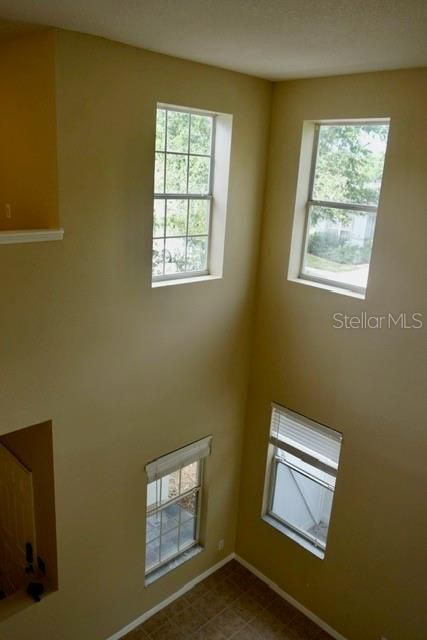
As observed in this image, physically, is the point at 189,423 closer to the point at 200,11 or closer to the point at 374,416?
the point at 374,416

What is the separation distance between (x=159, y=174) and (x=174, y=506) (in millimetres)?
3552

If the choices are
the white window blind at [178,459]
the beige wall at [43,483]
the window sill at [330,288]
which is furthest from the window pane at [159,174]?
the white window blind at [178,459]

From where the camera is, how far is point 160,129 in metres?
4.38

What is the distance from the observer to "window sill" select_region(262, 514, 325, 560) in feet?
17.6

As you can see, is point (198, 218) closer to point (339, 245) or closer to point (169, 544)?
point (339, 245)

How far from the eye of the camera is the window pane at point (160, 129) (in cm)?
434

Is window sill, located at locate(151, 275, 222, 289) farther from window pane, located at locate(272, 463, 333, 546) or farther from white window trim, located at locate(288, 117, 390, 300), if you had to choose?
window pane, located at locate(272, 463, 333, 546)

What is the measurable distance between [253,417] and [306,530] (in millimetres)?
1365

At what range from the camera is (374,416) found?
4.65 meters

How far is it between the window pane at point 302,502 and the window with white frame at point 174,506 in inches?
37.4

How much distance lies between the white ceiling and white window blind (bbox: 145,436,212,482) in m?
3.70

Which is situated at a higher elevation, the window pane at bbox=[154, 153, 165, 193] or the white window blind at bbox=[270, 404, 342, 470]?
the window pane at bbox=[154, 153, 165, 193]

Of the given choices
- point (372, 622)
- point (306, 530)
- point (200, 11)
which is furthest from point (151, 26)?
point (372, 622)

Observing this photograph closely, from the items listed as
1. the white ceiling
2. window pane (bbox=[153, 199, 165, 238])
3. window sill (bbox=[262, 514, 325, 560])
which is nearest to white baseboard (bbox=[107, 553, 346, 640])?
window sill (bbox=[262, 514, 325, 560])
